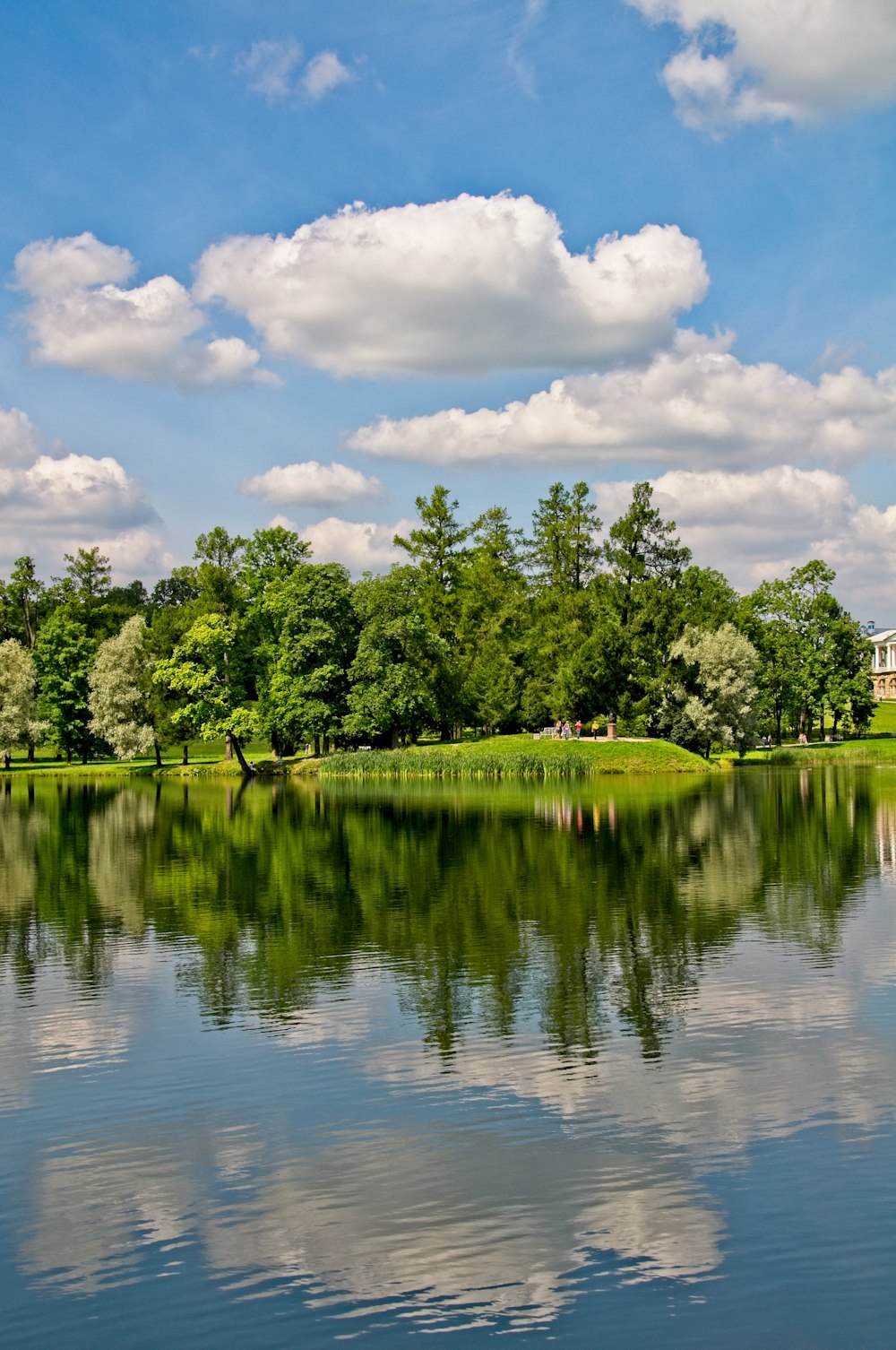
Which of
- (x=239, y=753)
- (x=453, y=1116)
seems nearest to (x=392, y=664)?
(x=239, y=753)

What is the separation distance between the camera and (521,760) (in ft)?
235

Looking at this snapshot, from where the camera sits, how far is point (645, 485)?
88062 millimetres

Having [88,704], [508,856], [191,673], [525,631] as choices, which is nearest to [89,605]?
[88,704]

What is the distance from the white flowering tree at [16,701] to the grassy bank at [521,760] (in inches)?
1124

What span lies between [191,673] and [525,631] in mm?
26435

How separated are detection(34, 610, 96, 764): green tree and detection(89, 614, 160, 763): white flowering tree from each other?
3586mm

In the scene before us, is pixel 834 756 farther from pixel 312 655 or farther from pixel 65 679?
pixel 65 679

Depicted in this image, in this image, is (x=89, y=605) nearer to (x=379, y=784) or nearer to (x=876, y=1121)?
(x=379, y=784)

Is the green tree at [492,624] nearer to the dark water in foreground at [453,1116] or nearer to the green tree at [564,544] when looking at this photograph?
the green tree at [564,544]

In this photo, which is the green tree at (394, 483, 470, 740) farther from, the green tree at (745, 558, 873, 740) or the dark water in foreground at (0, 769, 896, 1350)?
the dark water in foreground at (0, 769, 896, 1350)

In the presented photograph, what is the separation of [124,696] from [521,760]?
34.3 meters

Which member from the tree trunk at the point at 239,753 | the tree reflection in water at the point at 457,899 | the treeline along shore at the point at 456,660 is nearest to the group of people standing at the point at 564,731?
the treeline along shore at the point at 456,660

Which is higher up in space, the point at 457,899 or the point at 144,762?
the point at 144,762

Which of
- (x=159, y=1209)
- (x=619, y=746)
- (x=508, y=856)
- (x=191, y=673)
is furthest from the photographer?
(x=191, y=673)
